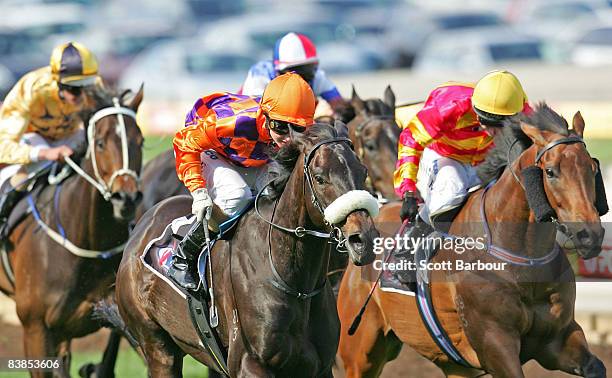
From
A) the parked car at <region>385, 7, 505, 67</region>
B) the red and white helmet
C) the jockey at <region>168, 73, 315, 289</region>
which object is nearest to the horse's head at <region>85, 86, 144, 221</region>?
the red and white helmet

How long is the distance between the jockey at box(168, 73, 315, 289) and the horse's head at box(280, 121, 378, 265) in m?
0.39

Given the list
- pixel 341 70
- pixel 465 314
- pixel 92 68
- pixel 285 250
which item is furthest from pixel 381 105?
pixel 341 70

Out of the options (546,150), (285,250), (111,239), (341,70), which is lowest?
(341,70)

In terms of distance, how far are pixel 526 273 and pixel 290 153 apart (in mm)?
1341

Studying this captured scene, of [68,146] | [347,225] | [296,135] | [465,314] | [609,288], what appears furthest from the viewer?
[68,146]

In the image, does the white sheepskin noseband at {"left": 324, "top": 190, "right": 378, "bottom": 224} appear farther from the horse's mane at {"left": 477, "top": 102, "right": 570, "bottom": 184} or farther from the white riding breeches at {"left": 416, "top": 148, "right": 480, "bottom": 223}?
the white riding breeches at {"left": 416, "top": 148, "right": 480, "bottom": 223}

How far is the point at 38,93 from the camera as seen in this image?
8562mm

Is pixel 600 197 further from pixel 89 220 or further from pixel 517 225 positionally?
pixel 89 220

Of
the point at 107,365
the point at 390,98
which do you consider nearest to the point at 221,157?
the point at 107,365

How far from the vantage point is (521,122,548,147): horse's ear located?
5992 millimetres

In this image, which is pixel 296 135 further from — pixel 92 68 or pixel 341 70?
pixel 341 70

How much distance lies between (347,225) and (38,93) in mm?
3982

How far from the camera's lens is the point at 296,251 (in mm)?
5688

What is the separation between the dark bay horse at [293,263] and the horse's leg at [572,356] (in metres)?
1.05
